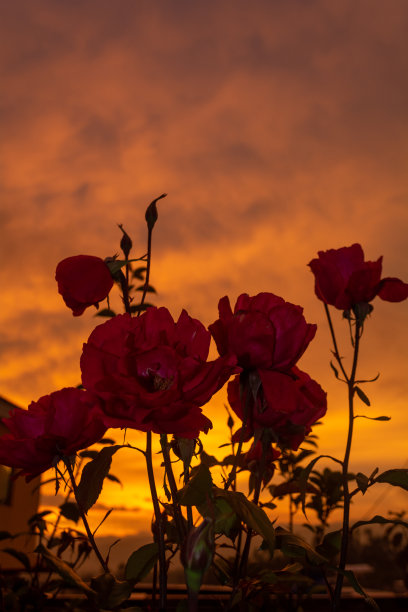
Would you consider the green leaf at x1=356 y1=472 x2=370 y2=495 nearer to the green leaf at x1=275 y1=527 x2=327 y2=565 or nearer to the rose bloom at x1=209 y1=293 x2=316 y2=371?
the green leaf at x1=275 y1=527 x2=327 y2=565

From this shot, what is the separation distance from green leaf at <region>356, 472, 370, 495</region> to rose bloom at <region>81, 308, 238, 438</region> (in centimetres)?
45

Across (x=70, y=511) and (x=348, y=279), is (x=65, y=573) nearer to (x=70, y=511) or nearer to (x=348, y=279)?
(x=348, y=279)

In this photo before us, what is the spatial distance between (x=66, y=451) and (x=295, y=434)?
0.27 meters

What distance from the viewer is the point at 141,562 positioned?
28.7 inches

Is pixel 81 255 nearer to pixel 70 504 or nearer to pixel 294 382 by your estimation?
pixel 294 382

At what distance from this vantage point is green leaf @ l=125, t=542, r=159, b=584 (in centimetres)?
72

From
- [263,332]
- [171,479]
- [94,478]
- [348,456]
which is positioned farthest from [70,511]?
[263,332]

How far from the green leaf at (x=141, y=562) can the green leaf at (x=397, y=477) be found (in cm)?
36

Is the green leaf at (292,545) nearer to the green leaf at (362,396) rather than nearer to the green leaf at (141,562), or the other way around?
the green leaf at (141,562)

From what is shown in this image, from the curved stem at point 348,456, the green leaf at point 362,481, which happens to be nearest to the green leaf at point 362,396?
the curved stem at point 348,456

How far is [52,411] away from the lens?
2.28 ft

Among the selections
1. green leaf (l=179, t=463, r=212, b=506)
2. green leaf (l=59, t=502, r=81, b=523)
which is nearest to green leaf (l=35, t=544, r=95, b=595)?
green leaf (l=179, t=463, r=212, b=506)

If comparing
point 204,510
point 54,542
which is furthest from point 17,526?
point 204,510

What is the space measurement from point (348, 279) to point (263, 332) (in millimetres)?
487
